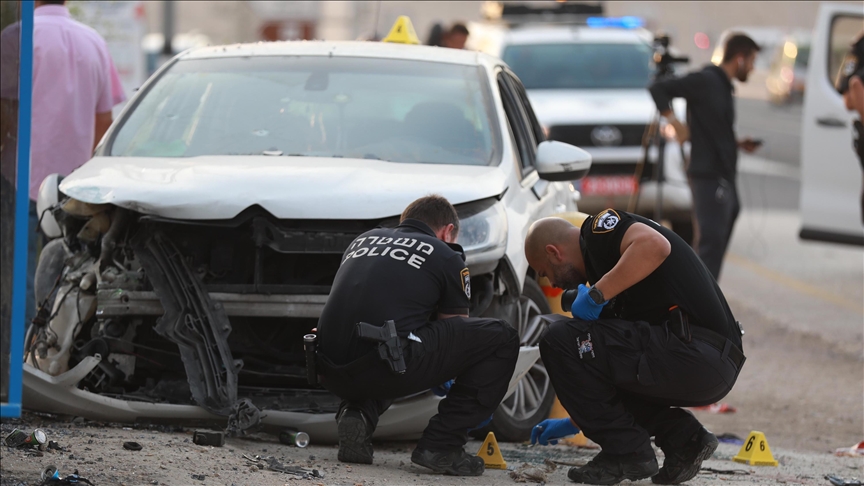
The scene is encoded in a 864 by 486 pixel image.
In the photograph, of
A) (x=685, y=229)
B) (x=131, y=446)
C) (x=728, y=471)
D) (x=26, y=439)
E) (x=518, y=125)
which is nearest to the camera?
(x=26, y=439)

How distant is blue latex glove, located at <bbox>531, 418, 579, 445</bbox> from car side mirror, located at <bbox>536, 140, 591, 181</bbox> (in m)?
1.36

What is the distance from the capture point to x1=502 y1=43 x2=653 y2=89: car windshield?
43.0ft

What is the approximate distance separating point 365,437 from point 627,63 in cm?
935

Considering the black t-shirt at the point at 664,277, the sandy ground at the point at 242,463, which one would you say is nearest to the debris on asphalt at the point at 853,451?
the sandy ground at the point at 242,463

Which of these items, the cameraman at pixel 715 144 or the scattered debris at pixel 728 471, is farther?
the cameraman at pixel 715 144

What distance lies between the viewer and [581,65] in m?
13.3

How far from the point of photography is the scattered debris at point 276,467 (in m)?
4.33

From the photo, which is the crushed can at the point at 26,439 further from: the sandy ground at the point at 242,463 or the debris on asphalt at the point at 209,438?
the debris on asphalt at the point at 209,438

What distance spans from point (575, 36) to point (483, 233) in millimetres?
9056

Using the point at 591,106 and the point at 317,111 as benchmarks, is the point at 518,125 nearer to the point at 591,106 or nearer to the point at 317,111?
the point at 317,111

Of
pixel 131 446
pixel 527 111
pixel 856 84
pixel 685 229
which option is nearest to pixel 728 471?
pixel 131 446

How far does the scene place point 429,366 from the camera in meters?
4.52

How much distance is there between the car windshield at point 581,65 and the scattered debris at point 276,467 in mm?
9025

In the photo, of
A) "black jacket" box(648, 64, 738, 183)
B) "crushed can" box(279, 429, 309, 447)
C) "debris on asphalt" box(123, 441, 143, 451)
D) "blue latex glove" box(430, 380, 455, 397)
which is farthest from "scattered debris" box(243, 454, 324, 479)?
"black jacket" box(648, 64, 738, 183)
